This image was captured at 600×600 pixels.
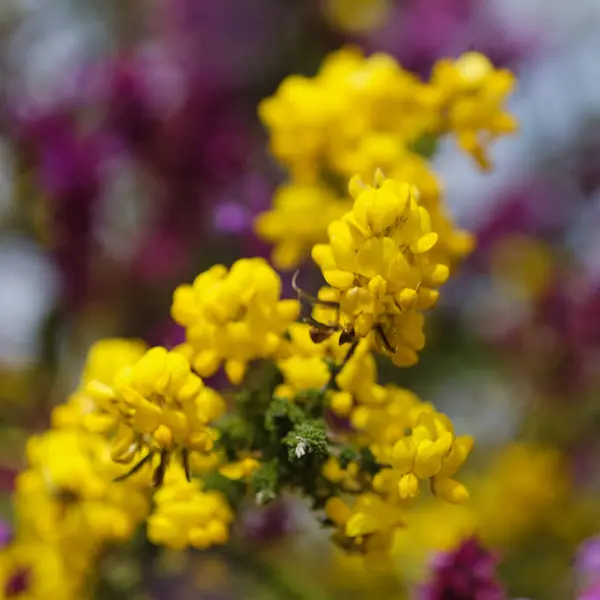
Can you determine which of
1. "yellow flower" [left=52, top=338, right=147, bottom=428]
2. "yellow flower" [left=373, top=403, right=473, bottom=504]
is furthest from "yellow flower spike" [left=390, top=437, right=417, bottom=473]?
"yellow flower" [left=52, top=338, right=147, bottom=428]

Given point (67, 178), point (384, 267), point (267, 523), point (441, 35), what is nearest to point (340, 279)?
point (384, 267)

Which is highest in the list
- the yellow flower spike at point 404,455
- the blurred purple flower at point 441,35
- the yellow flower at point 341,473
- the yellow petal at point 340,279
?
the blurred purple flower at point 441,35

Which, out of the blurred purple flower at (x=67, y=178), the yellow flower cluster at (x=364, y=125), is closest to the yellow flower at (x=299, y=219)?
the yellow flower cluster at (x=364, y=125)

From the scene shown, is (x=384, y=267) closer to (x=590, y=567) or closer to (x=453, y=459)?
(x=453, y=459)

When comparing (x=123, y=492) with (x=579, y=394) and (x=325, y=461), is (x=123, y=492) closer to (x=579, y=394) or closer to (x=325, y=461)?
(x=325, y=461)

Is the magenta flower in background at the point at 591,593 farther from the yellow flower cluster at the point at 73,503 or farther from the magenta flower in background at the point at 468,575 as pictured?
the yellow flower cluster at the point at 73,503

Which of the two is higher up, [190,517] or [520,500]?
[520,500]
